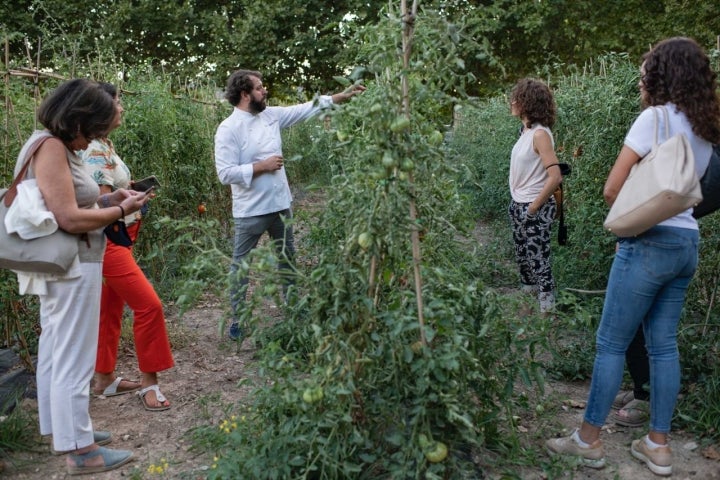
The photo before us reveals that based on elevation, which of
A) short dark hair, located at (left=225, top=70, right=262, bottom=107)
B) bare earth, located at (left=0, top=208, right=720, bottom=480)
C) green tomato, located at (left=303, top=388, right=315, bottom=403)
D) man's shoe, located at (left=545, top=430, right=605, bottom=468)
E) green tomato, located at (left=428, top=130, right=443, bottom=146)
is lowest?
bare earth, located at (left=0, top=208, right=720, bottom=480)

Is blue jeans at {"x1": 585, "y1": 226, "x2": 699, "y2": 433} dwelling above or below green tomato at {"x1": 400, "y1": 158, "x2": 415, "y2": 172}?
below

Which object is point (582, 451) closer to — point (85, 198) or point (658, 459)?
point (658, 459)

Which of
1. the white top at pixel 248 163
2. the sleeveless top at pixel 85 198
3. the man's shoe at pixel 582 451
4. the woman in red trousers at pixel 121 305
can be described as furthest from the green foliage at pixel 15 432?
the man's shoe at pixel 582 451

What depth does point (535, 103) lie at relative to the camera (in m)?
4.34

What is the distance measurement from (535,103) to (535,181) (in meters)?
0.53

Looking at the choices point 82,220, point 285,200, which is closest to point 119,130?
point 285,200

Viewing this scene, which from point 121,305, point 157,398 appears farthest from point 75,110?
point 157,398

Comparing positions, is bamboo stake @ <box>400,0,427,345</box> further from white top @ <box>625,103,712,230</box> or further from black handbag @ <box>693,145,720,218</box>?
black handbag @ <box>693,145,720,218</box>

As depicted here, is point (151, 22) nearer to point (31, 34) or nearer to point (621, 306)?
point (31, 34)

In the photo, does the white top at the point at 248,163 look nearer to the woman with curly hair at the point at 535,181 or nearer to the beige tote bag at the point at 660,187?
the woman with curly hair at the point at 535,181

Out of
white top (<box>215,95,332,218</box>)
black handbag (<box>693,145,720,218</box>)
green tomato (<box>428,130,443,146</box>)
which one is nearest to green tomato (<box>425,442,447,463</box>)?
green tomato (<box>428,130,443,146</box>)

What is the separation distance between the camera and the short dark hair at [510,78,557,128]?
171 inches

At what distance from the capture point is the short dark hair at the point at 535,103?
435cm

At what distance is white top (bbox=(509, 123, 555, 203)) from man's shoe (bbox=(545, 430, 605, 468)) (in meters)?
1.93
